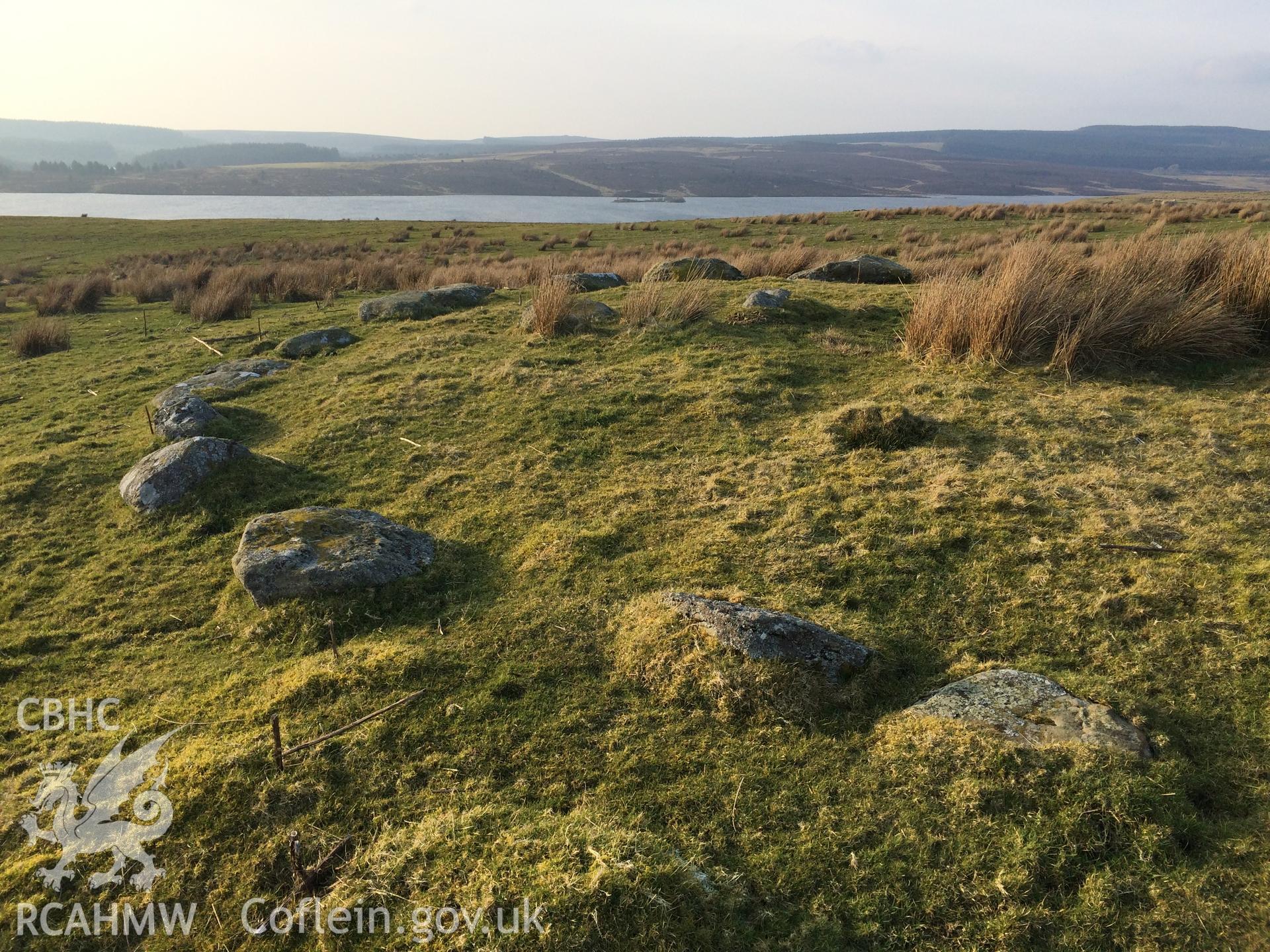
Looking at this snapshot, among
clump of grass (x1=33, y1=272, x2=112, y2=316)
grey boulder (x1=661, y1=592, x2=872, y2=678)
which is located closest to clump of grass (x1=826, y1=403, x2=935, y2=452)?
grey boulder (x1=661, y1=592, x2=872, y2=678)

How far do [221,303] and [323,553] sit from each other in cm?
1567

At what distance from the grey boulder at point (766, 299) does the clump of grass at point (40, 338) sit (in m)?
16.0

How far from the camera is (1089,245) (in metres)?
15.7

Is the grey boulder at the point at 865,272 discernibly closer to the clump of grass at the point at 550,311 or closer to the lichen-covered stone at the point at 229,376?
the clump of grass at the point at 550,311

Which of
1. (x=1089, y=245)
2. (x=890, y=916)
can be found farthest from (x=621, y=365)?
(x=1089, y=245)

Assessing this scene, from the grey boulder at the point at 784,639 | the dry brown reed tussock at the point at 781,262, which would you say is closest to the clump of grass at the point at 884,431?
the grey boulder at the point at 784,639

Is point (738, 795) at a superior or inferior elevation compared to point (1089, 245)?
inferior

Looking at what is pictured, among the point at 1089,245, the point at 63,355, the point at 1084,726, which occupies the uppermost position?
the point at 1089,245

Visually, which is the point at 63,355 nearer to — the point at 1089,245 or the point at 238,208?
the point at 1089,245

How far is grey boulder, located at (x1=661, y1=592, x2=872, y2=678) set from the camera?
12.7 ft

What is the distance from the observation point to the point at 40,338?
15.2 metres

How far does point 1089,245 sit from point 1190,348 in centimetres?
956

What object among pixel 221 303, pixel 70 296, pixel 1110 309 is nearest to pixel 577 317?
pixel 1110 309

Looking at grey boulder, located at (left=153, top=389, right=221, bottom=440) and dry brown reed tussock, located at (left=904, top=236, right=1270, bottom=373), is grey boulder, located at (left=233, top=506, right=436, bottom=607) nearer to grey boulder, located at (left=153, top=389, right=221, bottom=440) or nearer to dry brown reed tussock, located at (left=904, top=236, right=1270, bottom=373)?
grey boulder, located at (left=153, top=389, right=221, bottom=440)
